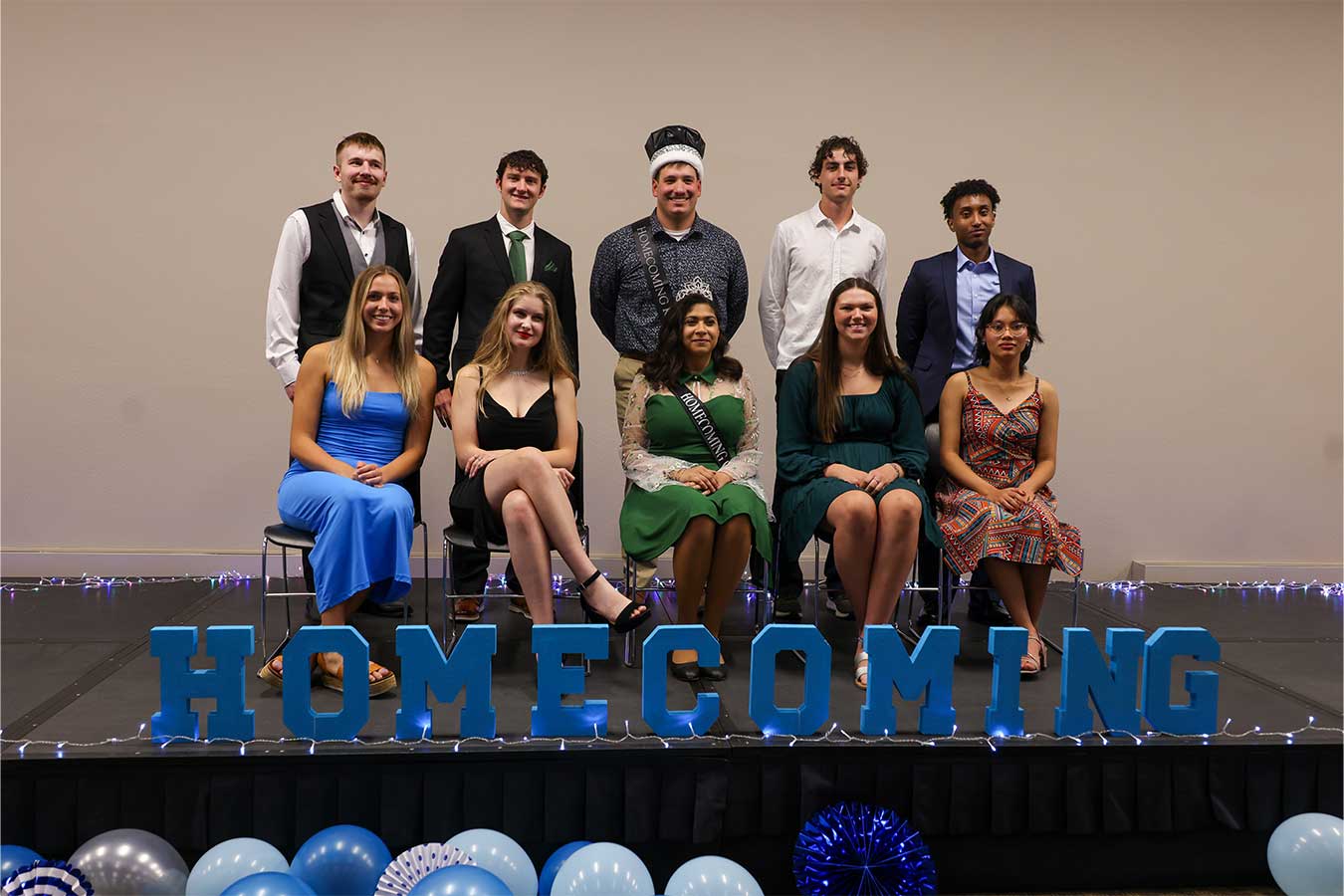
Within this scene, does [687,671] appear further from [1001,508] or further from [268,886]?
[268,886]

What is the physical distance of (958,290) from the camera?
3.72 m

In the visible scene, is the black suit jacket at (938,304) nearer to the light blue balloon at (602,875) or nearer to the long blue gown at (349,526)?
the long blue gown at (349,526)

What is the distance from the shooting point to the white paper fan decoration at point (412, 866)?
201 cm

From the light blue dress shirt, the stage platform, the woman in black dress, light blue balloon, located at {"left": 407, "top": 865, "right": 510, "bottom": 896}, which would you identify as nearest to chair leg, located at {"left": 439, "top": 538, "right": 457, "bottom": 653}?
the woman in black dress

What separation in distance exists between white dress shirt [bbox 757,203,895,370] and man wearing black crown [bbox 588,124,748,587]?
0.20 m

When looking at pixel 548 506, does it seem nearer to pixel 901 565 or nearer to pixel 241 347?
pixel 901 565

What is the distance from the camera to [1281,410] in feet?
17.3

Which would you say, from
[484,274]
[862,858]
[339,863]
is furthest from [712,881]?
[484,274]

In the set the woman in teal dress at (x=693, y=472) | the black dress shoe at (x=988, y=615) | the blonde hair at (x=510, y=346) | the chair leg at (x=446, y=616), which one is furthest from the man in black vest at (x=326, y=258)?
the black dress shoe at (x=988, y=615)

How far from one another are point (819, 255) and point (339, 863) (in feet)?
8.33

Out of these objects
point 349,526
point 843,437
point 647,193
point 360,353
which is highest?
point 647,193

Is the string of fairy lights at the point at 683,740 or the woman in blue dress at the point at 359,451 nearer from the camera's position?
the string of fairy lights at the point at 683,740

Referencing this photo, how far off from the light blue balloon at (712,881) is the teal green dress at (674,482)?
1.15 metres

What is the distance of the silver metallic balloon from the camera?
2.10m
